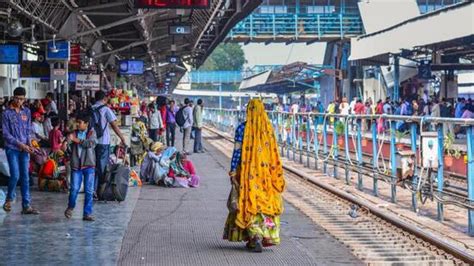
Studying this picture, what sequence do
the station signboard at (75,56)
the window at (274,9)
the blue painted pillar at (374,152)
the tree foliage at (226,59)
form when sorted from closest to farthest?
the blue painted pillar at (374,152) < the station signboard at (75,56) < the window at (274,9) < the tree foliage at (226,59)

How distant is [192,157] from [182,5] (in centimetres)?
1084

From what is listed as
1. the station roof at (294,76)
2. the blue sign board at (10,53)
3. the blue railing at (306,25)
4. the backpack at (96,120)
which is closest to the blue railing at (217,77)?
the station roof at (294,76)

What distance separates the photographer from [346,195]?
1620cm

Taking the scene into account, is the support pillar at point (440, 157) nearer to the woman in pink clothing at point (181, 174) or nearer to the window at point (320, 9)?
the woman in pink clothing at point (181, 174)

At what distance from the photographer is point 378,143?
16.3 m

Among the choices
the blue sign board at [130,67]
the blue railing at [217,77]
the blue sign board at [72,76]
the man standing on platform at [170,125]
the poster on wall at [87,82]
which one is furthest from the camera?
the blue railing at [217,77]

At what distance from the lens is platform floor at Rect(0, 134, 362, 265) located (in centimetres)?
927

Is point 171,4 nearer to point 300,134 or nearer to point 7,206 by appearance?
point 7,206

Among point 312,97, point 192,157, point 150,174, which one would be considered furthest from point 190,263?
point 312,97

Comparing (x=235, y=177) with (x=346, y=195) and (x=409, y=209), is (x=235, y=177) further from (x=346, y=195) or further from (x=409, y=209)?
(x=346, y=195)

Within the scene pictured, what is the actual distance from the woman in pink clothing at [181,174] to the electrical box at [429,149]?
5.81 m

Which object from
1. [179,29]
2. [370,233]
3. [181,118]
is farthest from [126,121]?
[370,233]

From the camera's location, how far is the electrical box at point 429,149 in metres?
12.6

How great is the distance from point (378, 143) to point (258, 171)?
23.3ft
